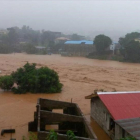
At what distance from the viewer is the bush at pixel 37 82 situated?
60.7 feet

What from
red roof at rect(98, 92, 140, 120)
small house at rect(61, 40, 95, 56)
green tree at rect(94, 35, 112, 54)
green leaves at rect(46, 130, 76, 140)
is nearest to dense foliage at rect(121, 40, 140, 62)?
green tree at rect(94, 35, 112, 54)

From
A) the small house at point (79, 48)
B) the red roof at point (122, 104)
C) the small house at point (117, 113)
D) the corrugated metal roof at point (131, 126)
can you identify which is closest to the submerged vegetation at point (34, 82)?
the small house at point (117, 113)

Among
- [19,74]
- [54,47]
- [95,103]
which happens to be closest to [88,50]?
[54,47]

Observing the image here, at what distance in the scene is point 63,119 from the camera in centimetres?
868

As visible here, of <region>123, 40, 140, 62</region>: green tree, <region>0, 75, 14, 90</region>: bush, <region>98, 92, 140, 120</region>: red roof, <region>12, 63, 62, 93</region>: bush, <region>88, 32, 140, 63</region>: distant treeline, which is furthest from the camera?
<region>88, 32, 140, 63</region>: distant treeline

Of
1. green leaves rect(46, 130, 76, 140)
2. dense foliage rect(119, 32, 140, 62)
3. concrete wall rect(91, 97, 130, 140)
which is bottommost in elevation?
concrete wall rect(91, 97, 130, 140)

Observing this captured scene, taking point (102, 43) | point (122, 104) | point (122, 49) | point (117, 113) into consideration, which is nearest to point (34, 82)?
point (122, 104)

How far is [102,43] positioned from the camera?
4769 centimetres

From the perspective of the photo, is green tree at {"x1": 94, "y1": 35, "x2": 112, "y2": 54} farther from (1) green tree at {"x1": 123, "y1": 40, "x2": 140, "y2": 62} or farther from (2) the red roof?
(2) the red roof

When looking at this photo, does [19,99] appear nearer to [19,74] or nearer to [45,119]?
[19,74]

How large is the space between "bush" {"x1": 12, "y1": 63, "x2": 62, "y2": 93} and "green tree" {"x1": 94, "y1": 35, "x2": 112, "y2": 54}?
97.7 feet

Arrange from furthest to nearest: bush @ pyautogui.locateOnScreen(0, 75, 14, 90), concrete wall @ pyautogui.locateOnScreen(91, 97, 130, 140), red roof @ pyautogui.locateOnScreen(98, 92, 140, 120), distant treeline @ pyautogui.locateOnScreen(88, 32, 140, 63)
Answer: distant treeline @ pyautogui.locateOnScreen(88, 32, 140, 63)
bush @ pyautogui.locateOnScreen(0, 75, 14, 90)
red roof @ pyautogui.locateOnScreen(98, 92, 140, 120)
concrete wall @ pyautogui.locateOnScreen(91, 97, 130, 140)

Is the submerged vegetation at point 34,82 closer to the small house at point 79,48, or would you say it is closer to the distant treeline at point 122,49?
the distant treeline at point 122,49

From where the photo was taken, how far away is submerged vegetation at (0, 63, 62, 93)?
1853 cm
